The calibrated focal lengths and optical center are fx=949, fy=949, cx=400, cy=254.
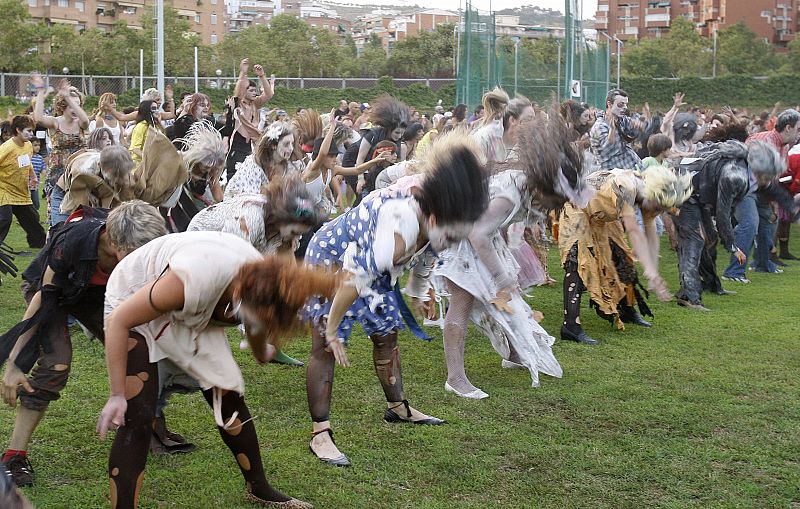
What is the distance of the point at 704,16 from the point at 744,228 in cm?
10726

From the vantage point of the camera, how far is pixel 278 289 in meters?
3.42

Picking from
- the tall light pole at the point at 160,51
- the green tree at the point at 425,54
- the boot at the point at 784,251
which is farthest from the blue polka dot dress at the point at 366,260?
the green tree at the point at 425,54

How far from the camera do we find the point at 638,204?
269 inches

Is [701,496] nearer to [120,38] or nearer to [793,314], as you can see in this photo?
[793,314]

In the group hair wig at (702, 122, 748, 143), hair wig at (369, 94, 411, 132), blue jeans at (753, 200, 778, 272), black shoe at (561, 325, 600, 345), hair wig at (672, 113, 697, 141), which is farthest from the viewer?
hair wig at (672, 113, 697, 141)

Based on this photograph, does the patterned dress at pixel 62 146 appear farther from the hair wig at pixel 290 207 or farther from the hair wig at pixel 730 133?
the hair wig at pixel 290 207

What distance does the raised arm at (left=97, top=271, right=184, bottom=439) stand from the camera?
11.4 feet

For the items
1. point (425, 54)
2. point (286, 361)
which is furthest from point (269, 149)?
point (425, 54)

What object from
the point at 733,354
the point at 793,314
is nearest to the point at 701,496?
the point at 733,354

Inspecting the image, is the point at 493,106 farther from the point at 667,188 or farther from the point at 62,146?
the point at 62,146

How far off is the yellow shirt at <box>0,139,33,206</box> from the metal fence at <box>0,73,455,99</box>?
23705 millimetres

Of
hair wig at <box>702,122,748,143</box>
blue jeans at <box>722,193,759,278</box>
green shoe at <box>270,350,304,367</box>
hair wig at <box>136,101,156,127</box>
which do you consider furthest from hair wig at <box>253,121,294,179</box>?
blue jeans at <box>722,193,759,278</box>

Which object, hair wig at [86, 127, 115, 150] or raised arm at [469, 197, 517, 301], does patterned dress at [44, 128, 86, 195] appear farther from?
raised arm at [469, 197, 517, 301]

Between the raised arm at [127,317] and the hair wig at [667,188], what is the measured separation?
3.88m
